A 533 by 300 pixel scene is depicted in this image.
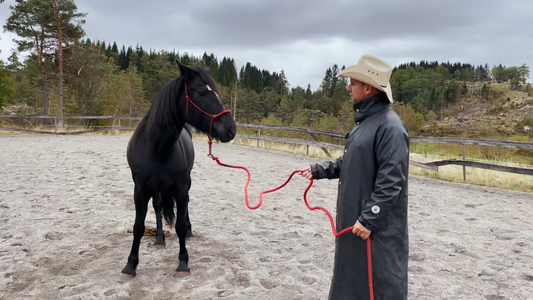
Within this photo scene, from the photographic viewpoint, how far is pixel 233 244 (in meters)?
3.69

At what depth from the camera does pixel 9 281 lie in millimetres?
2729

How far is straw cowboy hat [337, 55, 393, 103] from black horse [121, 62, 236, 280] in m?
1.34

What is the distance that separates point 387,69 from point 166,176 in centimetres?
210

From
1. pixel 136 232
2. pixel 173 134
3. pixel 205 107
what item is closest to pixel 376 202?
pixel 205 107

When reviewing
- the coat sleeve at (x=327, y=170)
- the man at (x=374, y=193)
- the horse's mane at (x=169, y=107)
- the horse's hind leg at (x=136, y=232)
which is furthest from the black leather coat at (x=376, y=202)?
the horse's hind leg at (x=136, y=232)

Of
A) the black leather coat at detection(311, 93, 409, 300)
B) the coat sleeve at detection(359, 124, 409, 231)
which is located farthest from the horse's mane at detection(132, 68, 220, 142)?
the coat sleeve at detection(359, 124, 409, 231)

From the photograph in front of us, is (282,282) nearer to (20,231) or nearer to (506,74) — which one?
(20,231)

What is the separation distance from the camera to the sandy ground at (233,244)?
9.05 ft

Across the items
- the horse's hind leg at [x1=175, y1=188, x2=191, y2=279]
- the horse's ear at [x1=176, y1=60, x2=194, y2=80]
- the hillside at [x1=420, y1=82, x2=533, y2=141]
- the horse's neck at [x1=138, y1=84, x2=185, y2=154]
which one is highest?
the hillside at [x1=420, y1=82, x2=533, y2=141]

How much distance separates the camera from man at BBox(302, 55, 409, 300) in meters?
1.53

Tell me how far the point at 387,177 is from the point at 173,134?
6.61 feet

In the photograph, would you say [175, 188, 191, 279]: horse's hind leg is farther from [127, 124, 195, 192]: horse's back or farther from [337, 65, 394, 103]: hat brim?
[337, 65, 394, 103]: hat brim

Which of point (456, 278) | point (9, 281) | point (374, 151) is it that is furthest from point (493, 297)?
point (9, 281)

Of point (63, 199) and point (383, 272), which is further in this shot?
point (63, 199)
